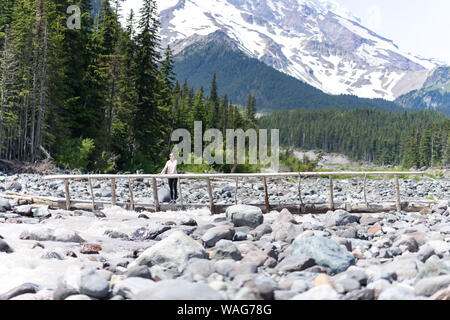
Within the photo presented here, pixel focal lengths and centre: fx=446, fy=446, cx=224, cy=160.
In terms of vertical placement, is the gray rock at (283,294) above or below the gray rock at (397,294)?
below

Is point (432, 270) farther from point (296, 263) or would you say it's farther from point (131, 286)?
point (131, 286)

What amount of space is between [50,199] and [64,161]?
50.0 ft

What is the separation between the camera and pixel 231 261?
5.87 metres

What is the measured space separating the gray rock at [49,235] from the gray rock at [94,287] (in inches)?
139

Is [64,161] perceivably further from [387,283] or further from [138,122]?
[387,283]

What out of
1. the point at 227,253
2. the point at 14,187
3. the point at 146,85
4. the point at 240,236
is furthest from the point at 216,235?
the point at 146,85

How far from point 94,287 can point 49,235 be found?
12.8 feet

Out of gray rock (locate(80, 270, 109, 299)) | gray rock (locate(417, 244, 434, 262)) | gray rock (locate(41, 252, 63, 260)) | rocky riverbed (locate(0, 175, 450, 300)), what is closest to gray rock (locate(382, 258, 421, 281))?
rocky riverbed (locate(0, 175, 450, 300))

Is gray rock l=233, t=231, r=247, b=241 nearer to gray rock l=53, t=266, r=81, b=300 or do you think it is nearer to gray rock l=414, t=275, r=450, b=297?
gray rock l=53, t=266, r=81, b=300

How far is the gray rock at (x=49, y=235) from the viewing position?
26.8 feet

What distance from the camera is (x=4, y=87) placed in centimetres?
2741

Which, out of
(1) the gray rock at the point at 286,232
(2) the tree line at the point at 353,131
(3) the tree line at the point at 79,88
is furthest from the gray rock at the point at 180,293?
(2) the tree line at the point at 353,131

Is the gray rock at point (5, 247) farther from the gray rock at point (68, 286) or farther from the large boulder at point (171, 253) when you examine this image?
the gray rock at point (68, 286)

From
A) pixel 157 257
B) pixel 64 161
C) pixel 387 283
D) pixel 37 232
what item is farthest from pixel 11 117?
pixel 387 283
